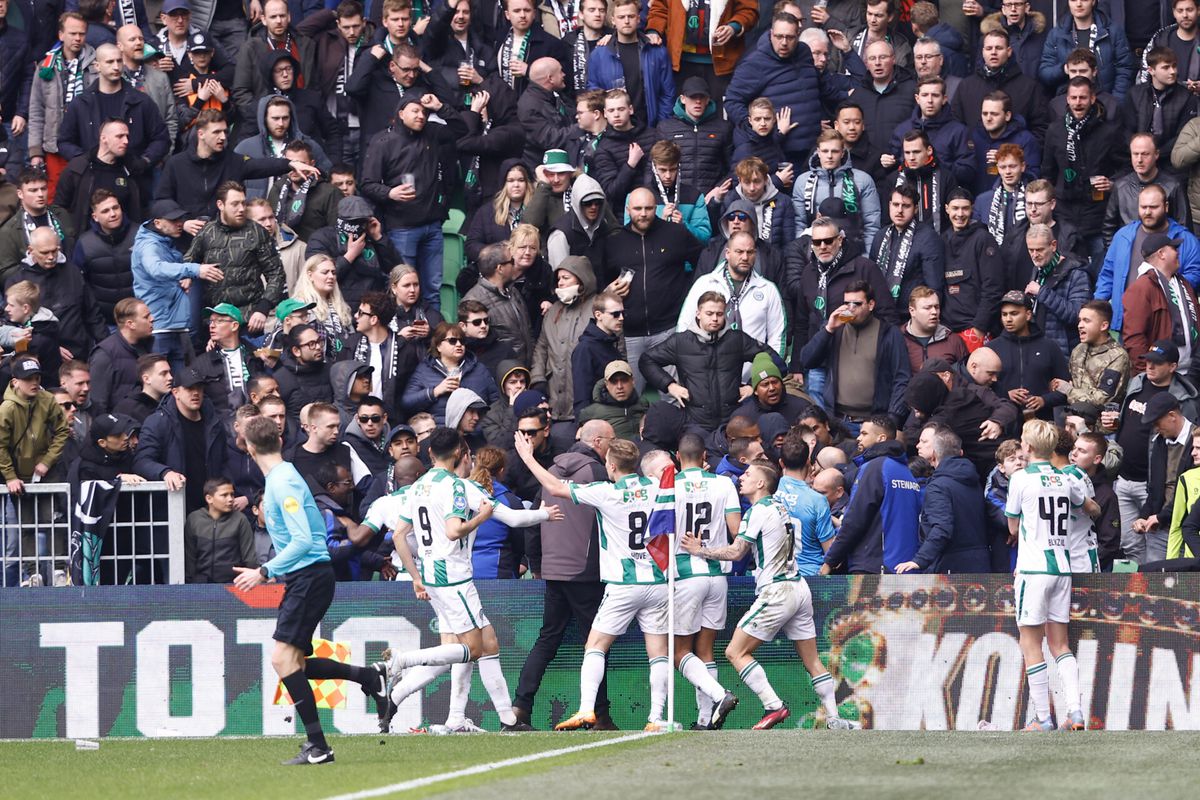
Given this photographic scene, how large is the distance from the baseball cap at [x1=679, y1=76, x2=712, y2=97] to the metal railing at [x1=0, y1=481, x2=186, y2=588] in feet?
22.6

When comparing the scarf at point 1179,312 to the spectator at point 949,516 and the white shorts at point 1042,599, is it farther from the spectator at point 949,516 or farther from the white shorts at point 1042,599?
the white shorts at point 1042,599

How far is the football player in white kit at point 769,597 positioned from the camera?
44.4ft

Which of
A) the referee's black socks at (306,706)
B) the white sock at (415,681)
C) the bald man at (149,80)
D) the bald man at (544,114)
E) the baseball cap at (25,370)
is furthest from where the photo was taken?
the bald man at (149,80)

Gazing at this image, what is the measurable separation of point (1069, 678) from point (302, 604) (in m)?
5.42

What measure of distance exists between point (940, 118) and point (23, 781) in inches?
445

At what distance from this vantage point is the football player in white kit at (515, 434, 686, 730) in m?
13.6

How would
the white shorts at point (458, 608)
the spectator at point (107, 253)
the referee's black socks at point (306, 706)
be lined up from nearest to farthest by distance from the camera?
Result: 1. the referee's black socks at point (306, 706)
2. the white shorts at point (458, 608)
3. the spectator at point (107, 253)

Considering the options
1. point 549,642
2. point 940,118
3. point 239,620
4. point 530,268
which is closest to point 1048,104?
point 940,118

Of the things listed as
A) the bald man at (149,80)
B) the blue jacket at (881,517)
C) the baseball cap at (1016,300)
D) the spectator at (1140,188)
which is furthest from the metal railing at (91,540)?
the spectator at (1140,188)

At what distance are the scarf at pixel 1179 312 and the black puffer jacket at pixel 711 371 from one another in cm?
347

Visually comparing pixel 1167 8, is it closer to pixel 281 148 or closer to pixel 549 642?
pixel 281 148

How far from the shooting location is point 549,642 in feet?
46.3

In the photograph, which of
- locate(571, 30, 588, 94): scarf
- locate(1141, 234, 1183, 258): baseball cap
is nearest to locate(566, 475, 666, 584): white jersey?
locate(1141, 234, 1183, 258): baseball cap

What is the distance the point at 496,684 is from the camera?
536 inches
